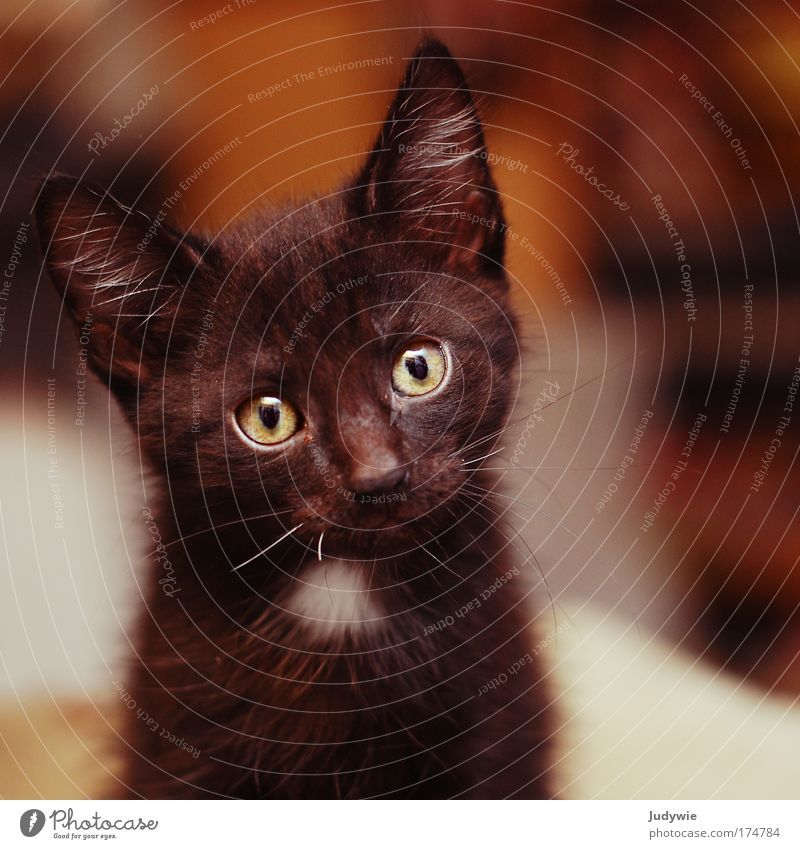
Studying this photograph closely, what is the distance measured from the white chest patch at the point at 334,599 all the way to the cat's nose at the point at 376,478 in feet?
0.40

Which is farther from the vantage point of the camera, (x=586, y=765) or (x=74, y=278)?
(x=586, y=765)

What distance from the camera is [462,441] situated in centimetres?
71

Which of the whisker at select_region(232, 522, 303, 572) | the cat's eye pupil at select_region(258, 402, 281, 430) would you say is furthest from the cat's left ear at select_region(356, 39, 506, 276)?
the whisker at select_region(232, 522, 303, 572)

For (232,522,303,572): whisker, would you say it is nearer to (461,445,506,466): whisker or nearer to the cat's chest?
the cat's chest

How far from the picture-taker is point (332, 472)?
2.23 feet

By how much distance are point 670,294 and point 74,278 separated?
0.63 m

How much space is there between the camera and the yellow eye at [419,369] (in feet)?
2.28

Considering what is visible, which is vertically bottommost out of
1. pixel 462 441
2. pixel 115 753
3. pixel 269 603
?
pixel 115 753

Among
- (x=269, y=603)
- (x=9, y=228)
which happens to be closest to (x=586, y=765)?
(x=269, y=603)

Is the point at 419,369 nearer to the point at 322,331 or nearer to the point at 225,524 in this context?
the point at 322,331

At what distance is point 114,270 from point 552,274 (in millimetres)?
450
